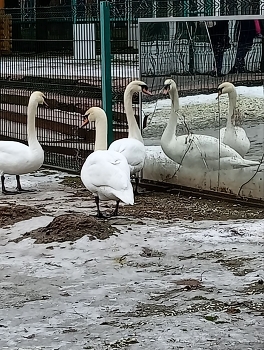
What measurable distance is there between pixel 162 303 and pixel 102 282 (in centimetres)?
67

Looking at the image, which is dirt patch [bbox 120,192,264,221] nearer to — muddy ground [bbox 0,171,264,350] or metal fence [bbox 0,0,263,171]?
muddy ground [bbox 0,171,264,350]

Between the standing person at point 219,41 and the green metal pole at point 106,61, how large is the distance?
200 centimetres

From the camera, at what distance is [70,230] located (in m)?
7.25

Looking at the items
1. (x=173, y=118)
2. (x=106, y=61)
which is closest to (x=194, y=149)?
(x=173, y=118)

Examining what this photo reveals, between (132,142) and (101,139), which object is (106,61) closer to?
(132,142)

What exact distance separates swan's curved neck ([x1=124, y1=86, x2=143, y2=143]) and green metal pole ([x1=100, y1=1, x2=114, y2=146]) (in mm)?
782

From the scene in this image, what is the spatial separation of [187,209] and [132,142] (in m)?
1.08

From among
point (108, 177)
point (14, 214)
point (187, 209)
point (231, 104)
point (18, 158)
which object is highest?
point (231, 104)

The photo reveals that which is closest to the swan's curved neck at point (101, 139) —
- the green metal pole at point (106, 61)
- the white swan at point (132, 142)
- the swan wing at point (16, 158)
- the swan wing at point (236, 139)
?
the white swan at point (132, 142)

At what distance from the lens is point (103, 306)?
5547 mm

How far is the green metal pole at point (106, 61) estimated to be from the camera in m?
10.5

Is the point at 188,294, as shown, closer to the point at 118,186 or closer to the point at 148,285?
the point at 148,285

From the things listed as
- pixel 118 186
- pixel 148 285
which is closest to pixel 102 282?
pixel 148 285

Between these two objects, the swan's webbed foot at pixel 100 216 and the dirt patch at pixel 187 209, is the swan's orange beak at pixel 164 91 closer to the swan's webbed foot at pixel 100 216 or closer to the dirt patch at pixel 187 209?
the dirt patch at pixel 187 209
